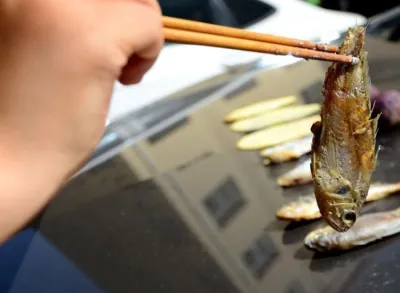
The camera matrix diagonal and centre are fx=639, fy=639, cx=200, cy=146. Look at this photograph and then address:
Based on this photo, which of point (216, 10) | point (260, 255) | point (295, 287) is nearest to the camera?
point (295, 287)

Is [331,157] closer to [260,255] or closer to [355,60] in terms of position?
[355,60]

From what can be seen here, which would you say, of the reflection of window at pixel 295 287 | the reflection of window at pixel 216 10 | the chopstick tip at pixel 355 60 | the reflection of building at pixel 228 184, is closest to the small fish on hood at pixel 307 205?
the reflection of building at pixel 228 184

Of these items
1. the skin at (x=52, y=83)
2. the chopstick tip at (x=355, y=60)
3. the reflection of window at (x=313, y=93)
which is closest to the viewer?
the skin at (x=52, y=83)

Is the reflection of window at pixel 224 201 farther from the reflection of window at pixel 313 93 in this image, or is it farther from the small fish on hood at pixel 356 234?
the reflection of window at pixel 313 93

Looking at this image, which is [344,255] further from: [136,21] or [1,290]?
[136,21]

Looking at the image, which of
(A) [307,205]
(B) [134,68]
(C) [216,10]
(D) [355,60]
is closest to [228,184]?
(A) [307,205]
